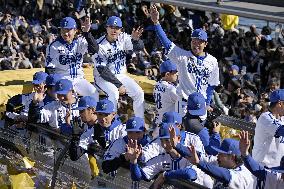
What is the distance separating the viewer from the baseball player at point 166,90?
9.41 metres

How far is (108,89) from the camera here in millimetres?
10188

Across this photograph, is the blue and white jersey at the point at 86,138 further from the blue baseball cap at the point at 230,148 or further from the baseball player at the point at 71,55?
the baseball player at the point at 71,55

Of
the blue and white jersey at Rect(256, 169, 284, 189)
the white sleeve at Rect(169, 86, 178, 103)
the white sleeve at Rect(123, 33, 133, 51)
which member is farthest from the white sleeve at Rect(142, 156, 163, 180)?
the white sleeve at Rect(123, 33, 133, 51)

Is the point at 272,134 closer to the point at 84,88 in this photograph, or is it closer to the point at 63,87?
the point at 63,87

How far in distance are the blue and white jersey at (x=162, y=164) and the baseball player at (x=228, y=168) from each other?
13.8 inches

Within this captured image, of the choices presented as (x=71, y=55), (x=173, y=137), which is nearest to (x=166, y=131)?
(x=173, y=137)

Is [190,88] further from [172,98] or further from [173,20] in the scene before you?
[173,20]

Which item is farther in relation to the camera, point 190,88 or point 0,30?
point 0,30

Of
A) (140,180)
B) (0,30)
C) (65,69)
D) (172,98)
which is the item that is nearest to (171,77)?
(172,98)

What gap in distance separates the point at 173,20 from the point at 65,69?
9184 millimetres

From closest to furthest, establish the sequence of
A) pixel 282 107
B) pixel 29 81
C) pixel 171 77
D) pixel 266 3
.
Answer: pixel 282 107
pixel 171 77
pixel 29 81
pixel 266 3

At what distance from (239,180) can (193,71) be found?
3235 mm

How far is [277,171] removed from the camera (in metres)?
6.56

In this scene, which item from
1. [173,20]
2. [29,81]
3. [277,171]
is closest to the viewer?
[277,171]
